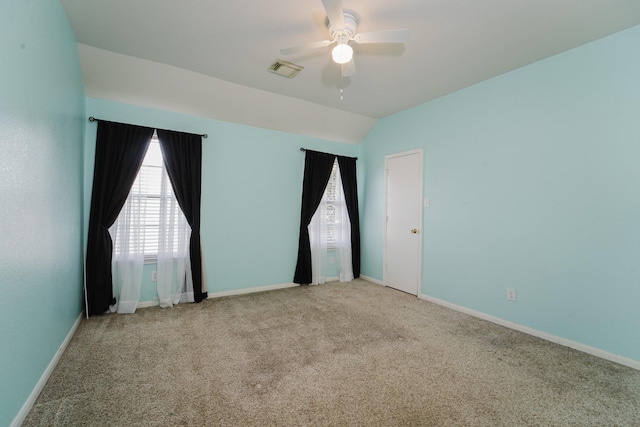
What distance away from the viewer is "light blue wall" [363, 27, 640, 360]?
7.42ft

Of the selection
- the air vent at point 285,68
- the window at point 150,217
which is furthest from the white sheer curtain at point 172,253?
the air vent at point 285,68

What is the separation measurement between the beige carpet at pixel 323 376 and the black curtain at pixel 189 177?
65 cm

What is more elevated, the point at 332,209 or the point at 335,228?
the point at 332,209

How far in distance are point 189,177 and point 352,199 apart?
2594 millimetres

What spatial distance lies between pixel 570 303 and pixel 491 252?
79cm

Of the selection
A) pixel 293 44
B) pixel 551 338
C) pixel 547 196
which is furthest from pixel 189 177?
pixel 551 338

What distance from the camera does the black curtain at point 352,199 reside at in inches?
185

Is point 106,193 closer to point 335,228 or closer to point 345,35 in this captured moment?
point 345,35

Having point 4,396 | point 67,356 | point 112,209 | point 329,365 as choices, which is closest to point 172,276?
point 112,209

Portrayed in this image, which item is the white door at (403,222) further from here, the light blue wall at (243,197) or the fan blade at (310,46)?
the fan blade at (310,46)

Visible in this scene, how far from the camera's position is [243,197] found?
12.9 ft

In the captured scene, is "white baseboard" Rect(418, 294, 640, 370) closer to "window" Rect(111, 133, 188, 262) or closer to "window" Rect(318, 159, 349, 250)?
"window" Rect(318, 159, 349, 250)

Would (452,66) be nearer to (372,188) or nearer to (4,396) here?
(372,188)

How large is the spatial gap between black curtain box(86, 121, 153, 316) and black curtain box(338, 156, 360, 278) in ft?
9.66
